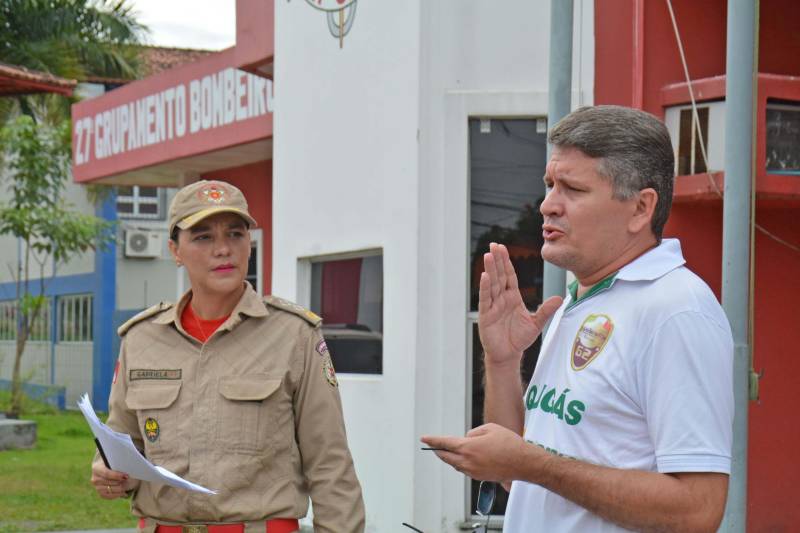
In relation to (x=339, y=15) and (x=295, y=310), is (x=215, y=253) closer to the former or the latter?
(x=295, y=310)

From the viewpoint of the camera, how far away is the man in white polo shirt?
247 cm

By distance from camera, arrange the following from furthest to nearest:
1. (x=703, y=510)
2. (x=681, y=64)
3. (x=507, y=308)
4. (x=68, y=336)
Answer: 1. (x=68, y=336)
2. (x=681, y=64)
3. (x=507, y=308)
4. (x=703, y=510)

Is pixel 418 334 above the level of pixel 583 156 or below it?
below

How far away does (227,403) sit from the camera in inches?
166

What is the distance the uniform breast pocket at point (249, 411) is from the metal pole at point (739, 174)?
285 centimetres

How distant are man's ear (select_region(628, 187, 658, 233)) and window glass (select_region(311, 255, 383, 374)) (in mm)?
7209

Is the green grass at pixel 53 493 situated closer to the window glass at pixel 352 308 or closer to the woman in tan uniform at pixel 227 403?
the window glass at pixel 352 308

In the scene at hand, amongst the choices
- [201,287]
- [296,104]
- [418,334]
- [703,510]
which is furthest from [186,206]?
[296,104]

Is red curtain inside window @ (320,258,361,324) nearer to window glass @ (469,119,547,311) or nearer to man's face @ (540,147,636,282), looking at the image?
window glass @ (469,119,547,311)

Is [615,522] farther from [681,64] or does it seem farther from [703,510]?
[681,64]

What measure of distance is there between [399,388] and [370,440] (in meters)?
0.53

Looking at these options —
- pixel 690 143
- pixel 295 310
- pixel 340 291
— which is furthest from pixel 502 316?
pixel 340 291

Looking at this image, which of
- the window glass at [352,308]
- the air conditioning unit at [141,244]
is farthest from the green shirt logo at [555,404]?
the air conditioning unit at [141,244]

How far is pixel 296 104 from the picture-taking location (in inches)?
420
